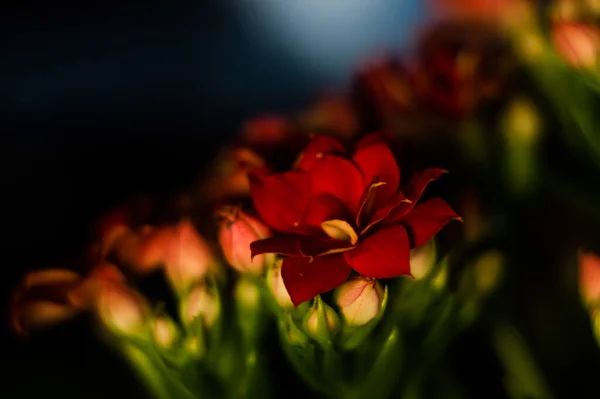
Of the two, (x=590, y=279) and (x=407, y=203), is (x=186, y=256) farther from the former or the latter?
(x=590, y=279)

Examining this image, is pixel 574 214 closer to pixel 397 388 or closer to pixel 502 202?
pixel 502 202

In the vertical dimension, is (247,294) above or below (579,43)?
below

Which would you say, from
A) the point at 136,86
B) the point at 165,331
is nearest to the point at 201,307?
the point at 165,331

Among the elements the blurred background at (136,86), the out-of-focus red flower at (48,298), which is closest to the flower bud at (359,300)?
the out-of-focus red flower at (48,298)

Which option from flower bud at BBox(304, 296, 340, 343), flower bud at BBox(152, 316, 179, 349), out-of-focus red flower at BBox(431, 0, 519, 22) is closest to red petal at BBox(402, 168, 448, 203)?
flower bud at BBox(304, 296, 340, 343)

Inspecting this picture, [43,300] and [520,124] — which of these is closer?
[43,300]

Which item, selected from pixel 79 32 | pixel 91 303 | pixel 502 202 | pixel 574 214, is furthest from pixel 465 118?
pixel 79 32
